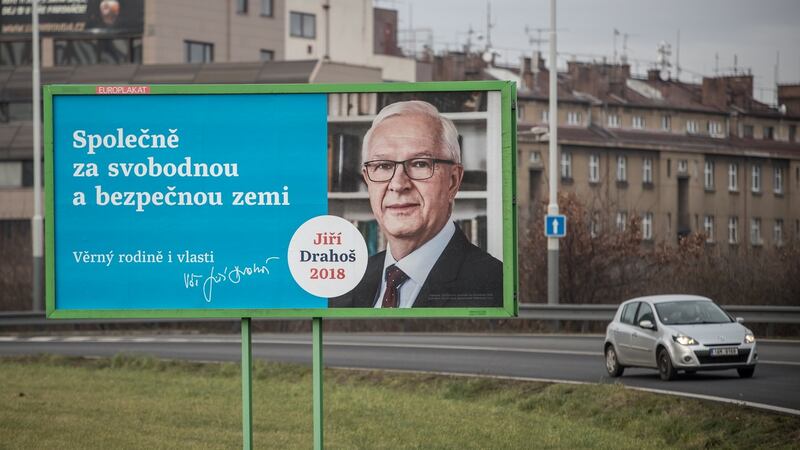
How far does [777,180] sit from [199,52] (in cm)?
4207

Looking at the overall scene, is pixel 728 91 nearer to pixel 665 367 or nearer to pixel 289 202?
pixel 665 367

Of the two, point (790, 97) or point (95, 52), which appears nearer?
point (95, 52)

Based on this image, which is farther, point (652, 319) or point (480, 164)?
point (652, 319)

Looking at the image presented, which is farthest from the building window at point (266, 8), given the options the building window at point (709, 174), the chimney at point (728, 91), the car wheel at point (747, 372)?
the car wheel at point (747, 372)

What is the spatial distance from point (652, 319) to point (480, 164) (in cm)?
1161

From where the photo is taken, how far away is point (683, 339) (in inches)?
853

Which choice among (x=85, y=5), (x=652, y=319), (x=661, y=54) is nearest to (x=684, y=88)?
(x=661, y=54)

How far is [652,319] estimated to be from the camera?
22719 mm

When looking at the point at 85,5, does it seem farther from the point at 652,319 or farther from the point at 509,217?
the point at 509,217

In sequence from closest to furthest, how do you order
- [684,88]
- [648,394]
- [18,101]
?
[648,394], [18,101], [684,88]

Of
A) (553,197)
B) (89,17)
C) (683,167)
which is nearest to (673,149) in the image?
(683,167)

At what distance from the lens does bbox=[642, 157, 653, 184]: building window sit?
324ft

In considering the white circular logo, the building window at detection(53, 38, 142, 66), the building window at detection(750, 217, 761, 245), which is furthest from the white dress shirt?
the building window at detection(750, 217, 761, 245)

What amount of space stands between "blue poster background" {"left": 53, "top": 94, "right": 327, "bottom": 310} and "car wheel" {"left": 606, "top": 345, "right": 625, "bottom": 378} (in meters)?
11.9
